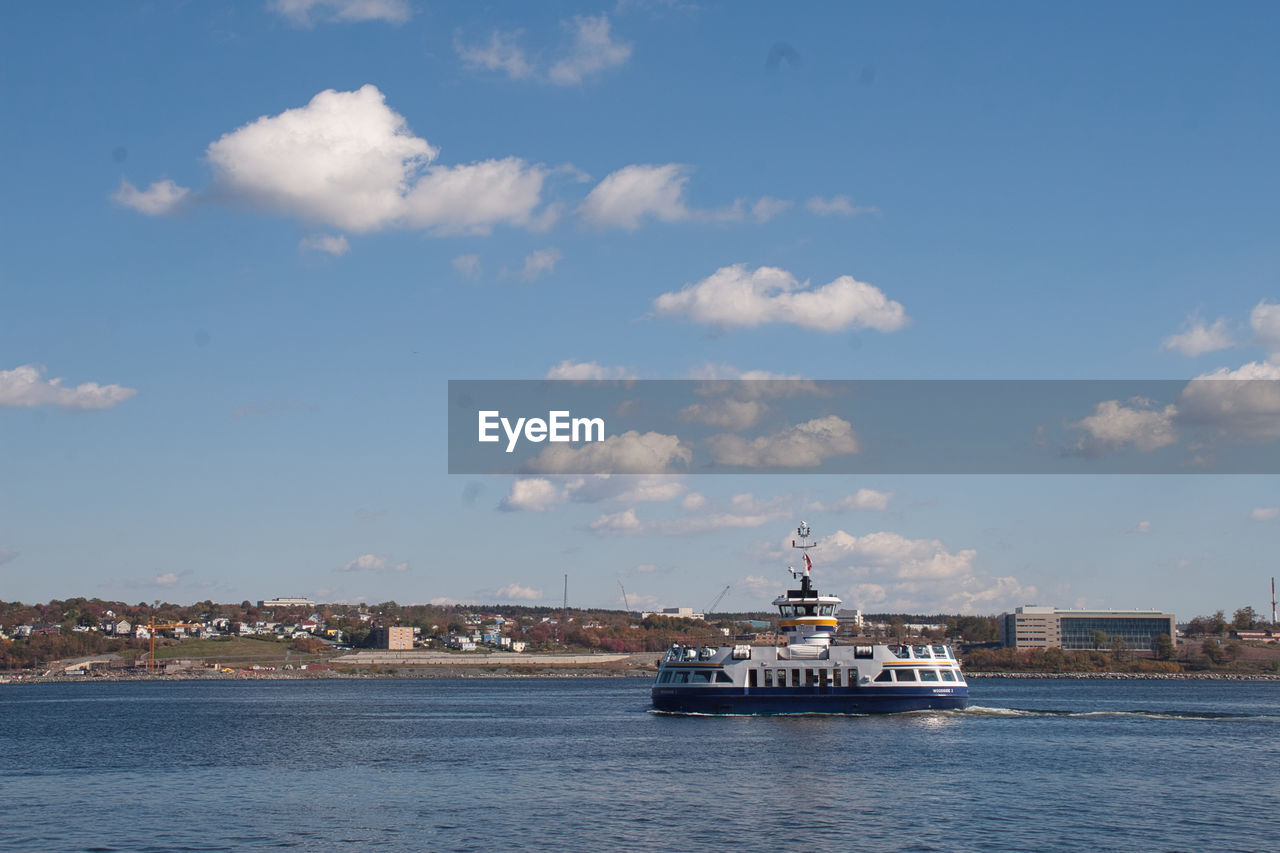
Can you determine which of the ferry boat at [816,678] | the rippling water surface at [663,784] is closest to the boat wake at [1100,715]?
the rippling water surface at [663,784]

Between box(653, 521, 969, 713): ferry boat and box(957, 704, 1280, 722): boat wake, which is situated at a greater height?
box(653, 521, 969, 713): ferry boat

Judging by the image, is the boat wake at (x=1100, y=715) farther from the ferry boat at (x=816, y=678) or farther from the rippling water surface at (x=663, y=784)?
the ferry boat at (x=816, y=678)

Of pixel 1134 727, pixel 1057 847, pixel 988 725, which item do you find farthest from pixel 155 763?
pixel 1134 727

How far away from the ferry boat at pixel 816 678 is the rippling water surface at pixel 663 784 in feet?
6.11

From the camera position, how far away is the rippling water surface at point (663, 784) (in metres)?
46.6

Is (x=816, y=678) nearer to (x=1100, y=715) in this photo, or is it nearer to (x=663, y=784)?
(x=1100, y=715)

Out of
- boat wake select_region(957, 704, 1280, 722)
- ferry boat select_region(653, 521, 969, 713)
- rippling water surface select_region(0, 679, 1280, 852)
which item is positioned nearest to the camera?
rippling water surface select_region(0, 679, 1280, 852)

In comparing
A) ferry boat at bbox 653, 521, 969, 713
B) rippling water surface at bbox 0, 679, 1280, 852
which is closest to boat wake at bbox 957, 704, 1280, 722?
rippling water surface at bbox 0, 679, 1280, 852

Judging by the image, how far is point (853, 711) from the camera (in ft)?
308

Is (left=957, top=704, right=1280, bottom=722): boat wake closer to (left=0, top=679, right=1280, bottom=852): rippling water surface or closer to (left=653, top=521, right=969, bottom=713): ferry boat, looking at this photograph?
(left=0, top=679, right=1280, bottom=852): rippling water surface

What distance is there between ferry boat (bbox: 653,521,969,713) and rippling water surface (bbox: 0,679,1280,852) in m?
1.86

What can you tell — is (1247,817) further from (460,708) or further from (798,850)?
(460,708)

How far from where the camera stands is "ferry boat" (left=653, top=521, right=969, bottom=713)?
94125 millimetres

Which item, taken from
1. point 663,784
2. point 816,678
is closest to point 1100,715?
point 816,678
